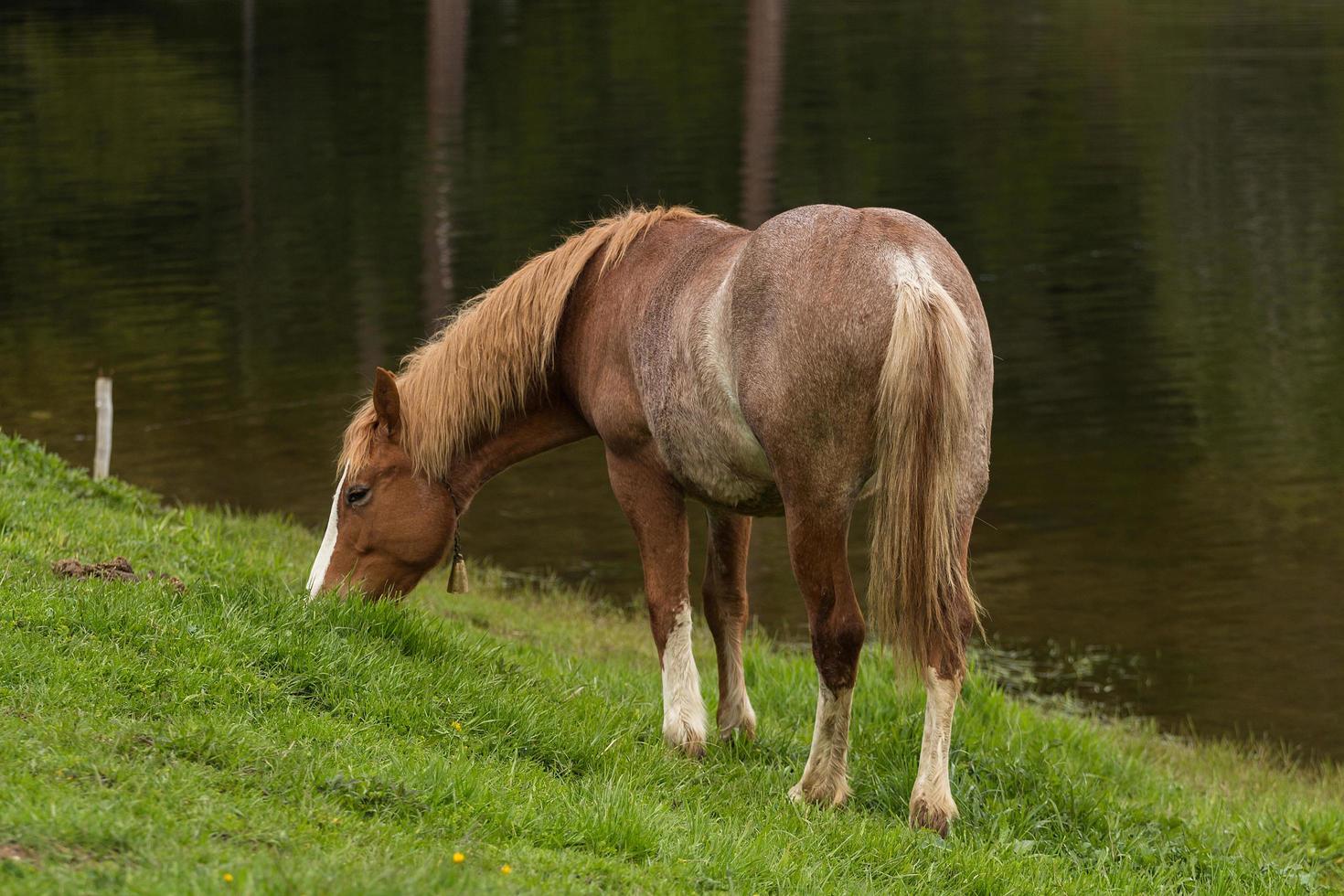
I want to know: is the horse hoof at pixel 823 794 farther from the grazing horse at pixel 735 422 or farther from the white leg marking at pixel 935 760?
the white leg marking at pixel 935 760

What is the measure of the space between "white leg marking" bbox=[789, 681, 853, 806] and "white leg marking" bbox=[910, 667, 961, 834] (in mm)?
384

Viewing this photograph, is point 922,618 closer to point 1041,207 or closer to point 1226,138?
point 1041,207

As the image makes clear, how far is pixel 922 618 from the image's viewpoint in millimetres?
5105

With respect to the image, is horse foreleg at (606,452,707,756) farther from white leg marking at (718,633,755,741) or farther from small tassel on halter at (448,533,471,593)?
small tassel on halter at (448,533,471,593)

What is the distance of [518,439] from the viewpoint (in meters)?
6.96

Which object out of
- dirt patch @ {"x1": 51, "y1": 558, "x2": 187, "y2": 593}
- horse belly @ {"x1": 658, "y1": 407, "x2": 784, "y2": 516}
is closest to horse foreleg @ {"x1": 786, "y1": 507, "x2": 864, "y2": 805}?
horse belly @ {"x1": 658, "y1": 407, "x2": 784, "y2": 516}

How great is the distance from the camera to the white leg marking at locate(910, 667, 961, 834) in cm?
517

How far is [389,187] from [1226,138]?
71.2ft

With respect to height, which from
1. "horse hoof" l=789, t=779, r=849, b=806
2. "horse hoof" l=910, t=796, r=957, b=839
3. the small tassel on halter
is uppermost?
the small tassel on halter

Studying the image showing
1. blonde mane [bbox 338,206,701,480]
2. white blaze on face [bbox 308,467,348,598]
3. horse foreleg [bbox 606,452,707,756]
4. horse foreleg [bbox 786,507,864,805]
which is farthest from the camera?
white blaze on face [bbox 308,467,348,598]

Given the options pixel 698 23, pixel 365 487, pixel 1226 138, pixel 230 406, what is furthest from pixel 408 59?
pixel 365 487

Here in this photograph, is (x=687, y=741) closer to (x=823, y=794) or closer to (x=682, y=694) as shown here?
(x=682, y=694)

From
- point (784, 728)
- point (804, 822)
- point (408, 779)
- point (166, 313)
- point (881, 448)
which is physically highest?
point (881, 448)

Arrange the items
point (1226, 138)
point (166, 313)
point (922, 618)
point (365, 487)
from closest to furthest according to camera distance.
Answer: point (922, 618) → point (365, 487) → point (166, 313) → point (1226, 138)
